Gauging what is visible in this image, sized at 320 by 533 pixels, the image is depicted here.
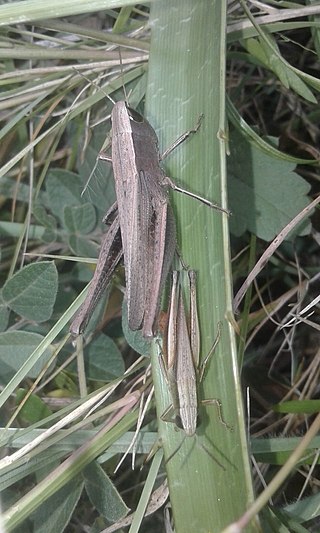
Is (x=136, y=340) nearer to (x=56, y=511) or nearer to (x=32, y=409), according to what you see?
(x=32, y=409)

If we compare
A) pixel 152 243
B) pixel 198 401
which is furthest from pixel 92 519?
pixel 152 243

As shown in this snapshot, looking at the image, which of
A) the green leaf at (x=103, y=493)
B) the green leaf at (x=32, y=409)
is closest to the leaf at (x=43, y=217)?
the green leaf at (x=32, y=409)

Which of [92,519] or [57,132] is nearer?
[92,519]

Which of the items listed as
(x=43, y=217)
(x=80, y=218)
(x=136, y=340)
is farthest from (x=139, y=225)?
(x=43, y=217)

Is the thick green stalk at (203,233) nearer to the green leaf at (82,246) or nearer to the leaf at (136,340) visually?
the leaf at (136,340)

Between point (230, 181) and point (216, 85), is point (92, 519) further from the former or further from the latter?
point (216, 85)
